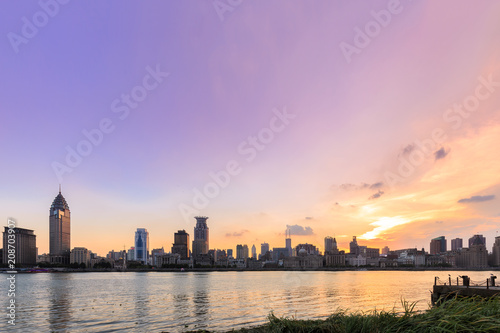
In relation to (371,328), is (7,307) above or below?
below

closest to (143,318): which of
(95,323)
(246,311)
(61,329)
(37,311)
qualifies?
(95,323)


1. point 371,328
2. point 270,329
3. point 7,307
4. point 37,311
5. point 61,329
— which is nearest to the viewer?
point 371,328

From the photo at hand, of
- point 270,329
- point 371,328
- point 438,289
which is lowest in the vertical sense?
point 438,289

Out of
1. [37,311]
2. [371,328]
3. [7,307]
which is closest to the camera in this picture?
[371,328]

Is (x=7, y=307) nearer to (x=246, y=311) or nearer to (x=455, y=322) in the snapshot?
(x=246, y=311)

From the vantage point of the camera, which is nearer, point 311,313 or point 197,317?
point 197,317

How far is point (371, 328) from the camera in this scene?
13703 mm

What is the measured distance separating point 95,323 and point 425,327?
35731mm

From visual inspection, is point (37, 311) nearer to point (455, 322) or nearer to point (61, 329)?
point (61, 329)

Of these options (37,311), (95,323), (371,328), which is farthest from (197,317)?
(371,328)

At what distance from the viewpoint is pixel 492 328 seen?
11586mm

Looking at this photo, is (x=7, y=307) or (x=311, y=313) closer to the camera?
(x=311, y=313)

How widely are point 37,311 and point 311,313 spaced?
3716cm

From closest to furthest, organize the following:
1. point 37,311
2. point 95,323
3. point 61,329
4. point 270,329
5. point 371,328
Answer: point 371,328
point 270,329
point 61,329
point 95,323
point 37,311
